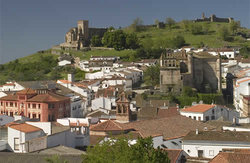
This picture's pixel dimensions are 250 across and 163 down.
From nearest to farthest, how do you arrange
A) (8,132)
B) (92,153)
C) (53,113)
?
1. (92,153)
2. (8,132)
3. (53,113)

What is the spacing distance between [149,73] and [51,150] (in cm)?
5001

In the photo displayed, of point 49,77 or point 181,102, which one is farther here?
point 49,77

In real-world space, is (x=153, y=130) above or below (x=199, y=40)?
below

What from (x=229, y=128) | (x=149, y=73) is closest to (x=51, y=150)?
(x=229, y=128)

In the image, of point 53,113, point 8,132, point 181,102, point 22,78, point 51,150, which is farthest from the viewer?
point 22,78

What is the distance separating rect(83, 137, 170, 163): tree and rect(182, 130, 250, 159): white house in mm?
9838

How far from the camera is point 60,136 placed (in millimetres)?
28266

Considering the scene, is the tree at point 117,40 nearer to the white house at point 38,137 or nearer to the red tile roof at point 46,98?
the red tile roof at point 46,98

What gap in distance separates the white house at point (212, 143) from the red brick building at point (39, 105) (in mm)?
18372

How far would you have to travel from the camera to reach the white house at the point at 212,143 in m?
28.3

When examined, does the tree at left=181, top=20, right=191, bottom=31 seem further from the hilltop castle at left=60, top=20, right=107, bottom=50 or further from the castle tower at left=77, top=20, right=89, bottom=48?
the castle tower at left=77, top=20, right=89, bottom=48

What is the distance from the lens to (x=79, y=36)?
124562 millimetres

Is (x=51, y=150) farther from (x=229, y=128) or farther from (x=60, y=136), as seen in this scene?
(x=229, y=128)

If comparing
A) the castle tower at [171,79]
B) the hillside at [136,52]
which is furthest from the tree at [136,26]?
the castle tower at [171,79]
